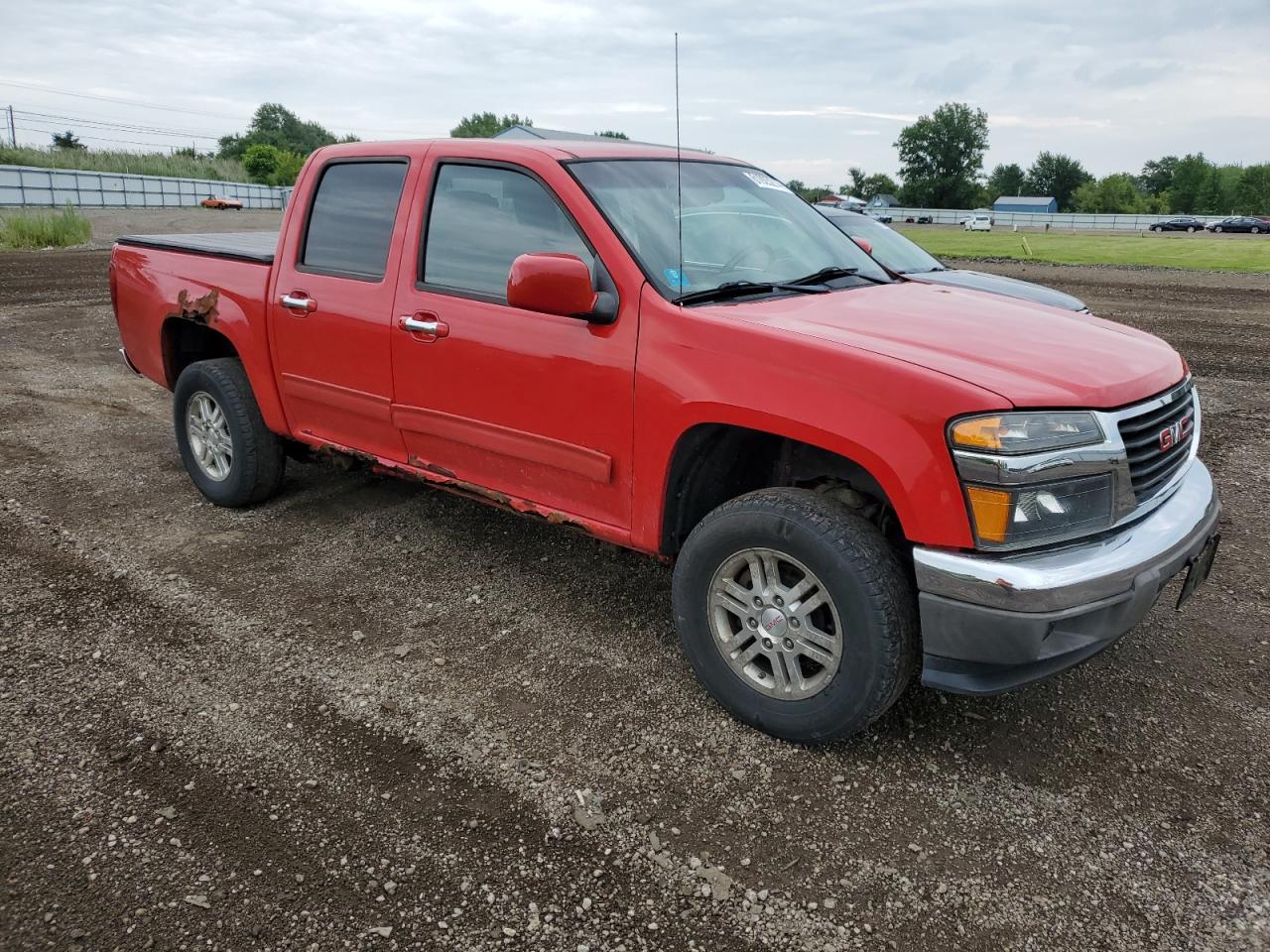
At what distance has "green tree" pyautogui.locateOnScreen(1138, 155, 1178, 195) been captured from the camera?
115062 millimetres

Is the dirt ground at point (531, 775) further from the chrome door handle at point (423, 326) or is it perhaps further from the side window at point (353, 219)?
the side window at point (353, 219)

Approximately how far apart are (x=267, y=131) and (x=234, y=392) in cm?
10669

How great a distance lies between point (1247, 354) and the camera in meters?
10.1

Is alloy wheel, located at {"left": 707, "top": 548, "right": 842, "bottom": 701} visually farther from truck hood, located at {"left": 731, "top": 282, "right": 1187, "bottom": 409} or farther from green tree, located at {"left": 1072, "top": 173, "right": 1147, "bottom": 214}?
green tree, located at {"left": 1072, "top": 173, "right": 1147, "bottom": 214}

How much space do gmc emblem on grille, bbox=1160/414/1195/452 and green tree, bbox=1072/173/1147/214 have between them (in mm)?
107403

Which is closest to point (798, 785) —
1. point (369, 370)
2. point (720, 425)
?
point (720, 425)

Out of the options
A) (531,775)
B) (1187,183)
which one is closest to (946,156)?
(1187,183)

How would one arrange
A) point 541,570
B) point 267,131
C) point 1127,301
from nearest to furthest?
point 541,570, point 1127,301, point 267,131

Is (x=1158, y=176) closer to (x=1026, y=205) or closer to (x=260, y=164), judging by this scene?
(x=1026, y=205)

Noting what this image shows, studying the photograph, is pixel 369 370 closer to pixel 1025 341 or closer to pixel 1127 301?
pixel 1025 341

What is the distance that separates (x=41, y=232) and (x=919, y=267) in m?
20.5

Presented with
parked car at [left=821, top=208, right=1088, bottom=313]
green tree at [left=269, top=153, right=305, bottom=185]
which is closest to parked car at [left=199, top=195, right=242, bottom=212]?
green tree at [left=269, top=153, right=305, bottom=185]

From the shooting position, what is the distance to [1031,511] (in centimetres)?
258

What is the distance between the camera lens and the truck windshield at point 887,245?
791 cm
